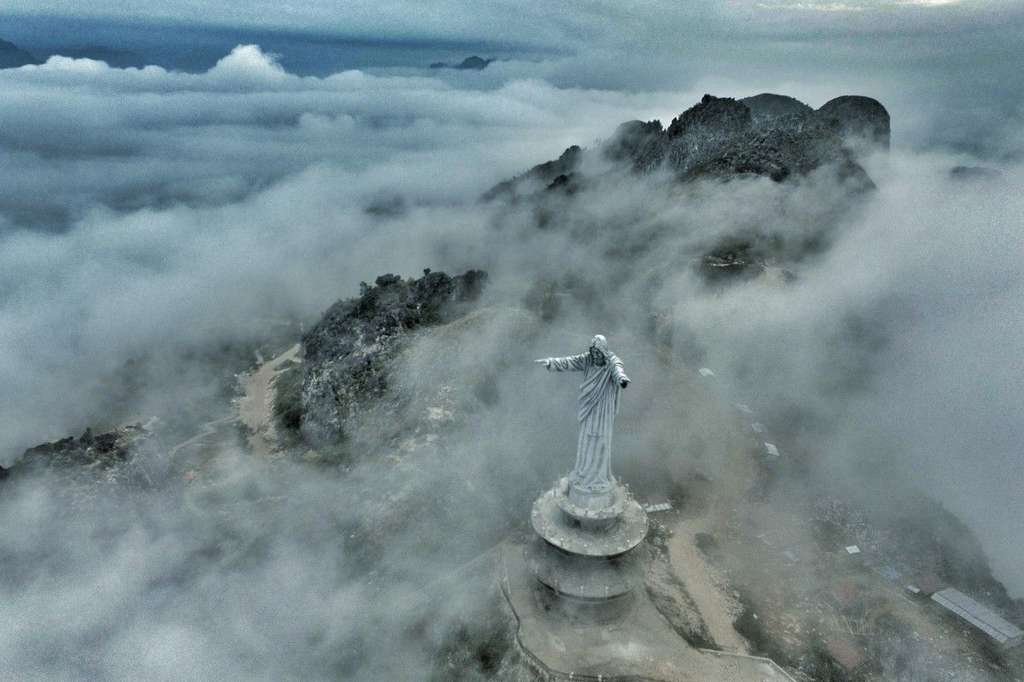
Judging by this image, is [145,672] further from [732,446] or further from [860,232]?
[860,232]

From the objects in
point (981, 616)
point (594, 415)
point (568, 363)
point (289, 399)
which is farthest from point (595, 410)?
point (289, 399)

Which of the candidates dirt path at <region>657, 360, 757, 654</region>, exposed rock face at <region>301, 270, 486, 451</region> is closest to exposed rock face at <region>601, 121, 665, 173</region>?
exposed rock face at <region>301, 270, 486, 451</region>

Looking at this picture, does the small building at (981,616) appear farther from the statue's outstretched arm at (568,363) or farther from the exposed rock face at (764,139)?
the exposed rock face at (764,139)

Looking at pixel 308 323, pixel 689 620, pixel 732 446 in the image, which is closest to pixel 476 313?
pixel 732 446

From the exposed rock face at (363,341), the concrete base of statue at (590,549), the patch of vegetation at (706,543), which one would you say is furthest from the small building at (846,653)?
the exposed rock face at (363,341)

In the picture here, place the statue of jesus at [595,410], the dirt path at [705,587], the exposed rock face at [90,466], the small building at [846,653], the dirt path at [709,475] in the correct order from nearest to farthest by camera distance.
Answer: the statue of jesus at [595,410]
the small building at [846,653]
the dirt path at [705,587]
the dirt path at [709,475]
the exposed rock face at [90,466]

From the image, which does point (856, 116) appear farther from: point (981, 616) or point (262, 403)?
point (262, 403)

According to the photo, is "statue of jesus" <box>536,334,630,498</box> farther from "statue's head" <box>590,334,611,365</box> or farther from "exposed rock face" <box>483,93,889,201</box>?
"exposed rock face" <box>483,93,889,201</box>
